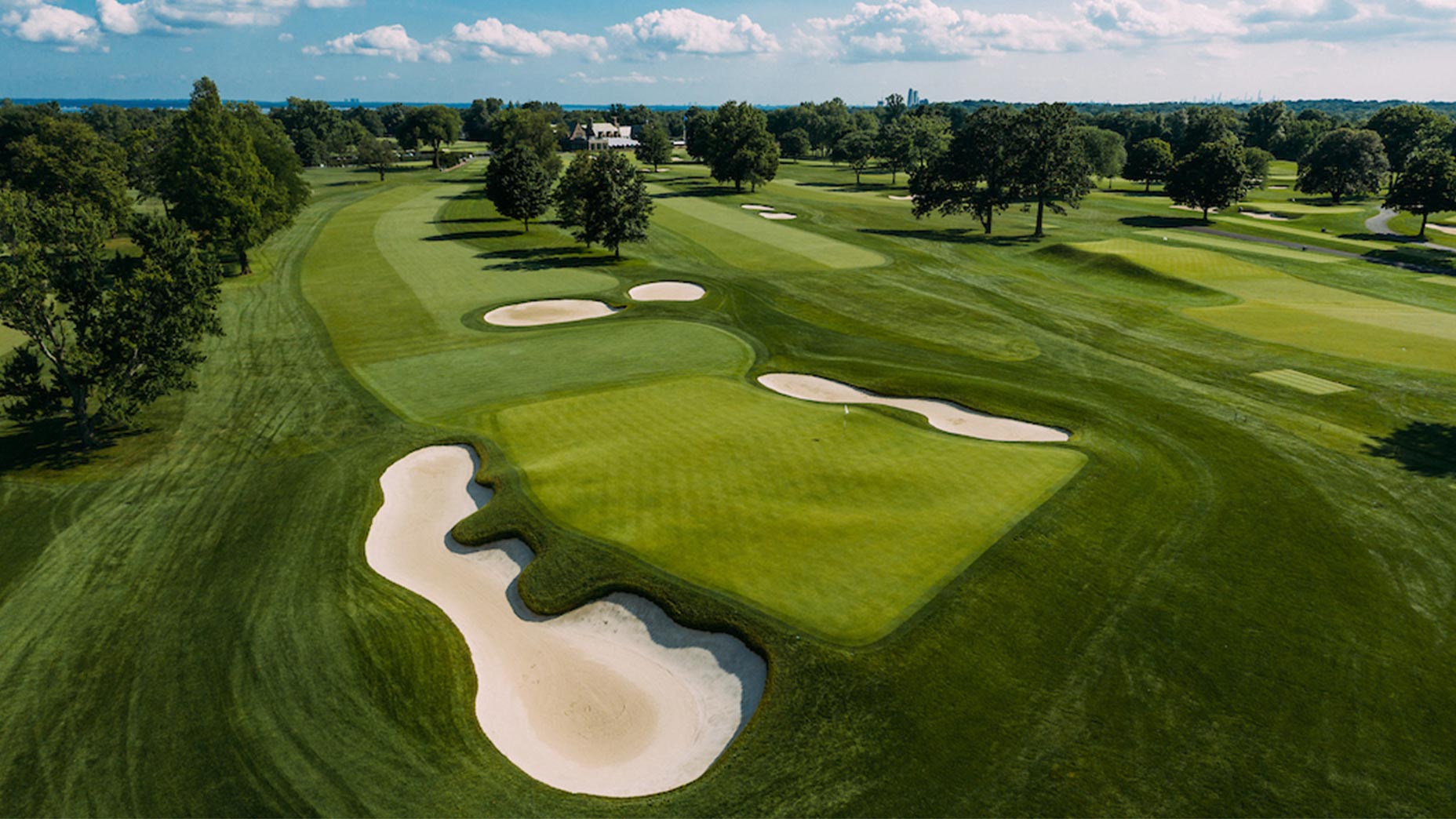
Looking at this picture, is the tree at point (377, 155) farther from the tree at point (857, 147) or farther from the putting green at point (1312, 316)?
the putting green at point (1312, 316)

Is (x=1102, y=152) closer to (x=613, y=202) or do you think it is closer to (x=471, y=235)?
(x=613, y=202)

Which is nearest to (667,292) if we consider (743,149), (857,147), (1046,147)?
(1046,147)

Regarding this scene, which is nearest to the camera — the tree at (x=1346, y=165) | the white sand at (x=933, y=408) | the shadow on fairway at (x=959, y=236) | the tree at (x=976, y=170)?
the white sand at (x=933, y=408)

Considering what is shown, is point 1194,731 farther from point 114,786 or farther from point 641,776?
point 114,786

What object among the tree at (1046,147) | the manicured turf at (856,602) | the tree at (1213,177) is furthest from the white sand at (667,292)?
the tree at (1213,177)

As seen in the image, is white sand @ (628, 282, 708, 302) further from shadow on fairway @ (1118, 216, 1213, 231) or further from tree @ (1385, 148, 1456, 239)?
tree @ (1385, 148, 1456, 239)

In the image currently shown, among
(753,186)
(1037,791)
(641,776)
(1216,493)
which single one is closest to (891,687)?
(1037,791)
